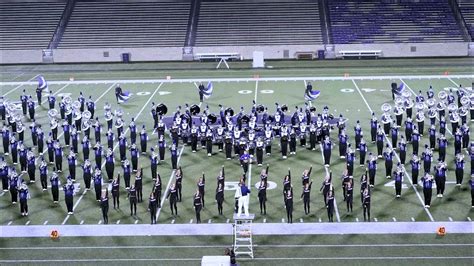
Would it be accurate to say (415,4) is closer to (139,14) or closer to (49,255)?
(139,14)

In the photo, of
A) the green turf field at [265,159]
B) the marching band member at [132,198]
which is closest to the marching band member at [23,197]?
the green turf field at [265,159]

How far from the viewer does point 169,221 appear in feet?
55.0

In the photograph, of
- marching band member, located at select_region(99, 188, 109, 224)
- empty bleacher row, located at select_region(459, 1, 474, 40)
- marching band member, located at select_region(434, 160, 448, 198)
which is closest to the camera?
marching band member, located at select_region(99, 188, 109, 224)

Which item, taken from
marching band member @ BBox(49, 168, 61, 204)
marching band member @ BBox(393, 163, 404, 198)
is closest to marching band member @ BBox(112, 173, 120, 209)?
marching band member @ BBox(49, 168, 61, 204)

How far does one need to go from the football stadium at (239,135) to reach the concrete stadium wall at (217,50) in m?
0.08

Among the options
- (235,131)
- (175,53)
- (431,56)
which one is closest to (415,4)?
(431,56)

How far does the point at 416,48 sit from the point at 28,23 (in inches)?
781

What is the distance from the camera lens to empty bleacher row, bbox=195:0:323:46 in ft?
134

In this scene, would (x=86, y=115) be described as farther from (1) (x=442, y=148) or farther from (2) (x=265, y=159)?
(1) (x=442, y=148)

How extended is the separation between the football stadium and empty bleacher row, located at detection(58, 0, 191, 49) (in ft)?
0.34

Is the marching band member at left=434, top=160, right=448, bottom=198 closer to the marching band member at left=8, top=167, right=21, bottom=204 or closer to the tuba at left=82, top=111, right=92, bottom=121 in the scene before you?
the marching band member at left=8, top=167, right=21, bottom=204

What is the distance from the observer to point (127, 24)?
42.5 m

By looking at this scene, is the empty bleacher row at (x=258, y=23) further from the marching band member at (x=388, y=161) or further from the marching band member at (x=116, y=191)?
the marching band member at (x=116, y=191)

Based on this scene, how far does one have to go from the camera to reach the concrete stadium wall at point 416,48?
39625 mm
